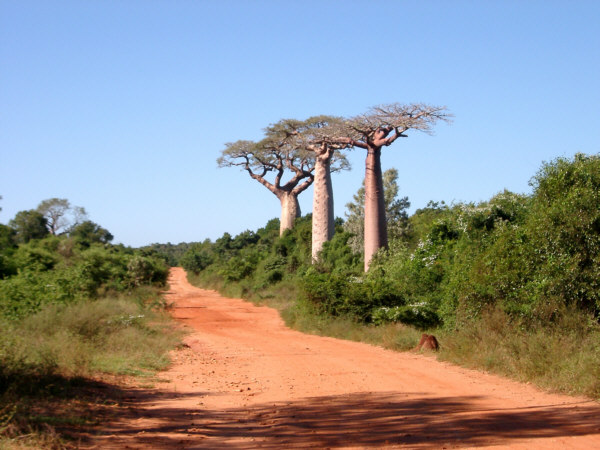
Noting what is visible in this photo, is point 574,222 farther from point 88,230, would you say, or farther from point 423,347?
point 88,230

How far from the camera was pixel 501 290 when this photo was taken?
1007 centimetres

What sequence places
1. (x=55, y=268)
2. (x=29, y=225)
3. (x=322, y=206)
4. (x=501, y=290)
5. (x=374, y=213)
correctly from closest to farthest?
(x=501, y=290) → (x=55, y=268) → (x=374, y=213) → (x=322, y=206) → (x=29, y=225)

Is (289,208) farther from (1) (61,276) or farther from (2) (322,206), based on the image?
(1) (61,276)

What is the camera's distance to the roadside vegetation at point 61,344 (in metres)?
5.68

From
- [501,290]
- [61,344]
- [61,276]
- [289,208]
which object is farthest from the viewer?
[289,208]

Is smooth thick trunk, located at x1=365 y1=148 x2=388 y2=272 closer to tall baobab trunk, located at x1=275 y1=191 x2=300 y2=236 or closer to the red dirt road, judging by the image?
the red dirt road

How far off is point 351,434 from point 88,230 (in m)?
29.4

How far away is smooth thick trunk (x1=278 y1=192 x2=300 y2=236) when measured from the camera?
31453 millimetres

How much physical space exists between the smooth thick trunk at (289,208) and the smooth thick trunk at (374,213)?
13723 mm

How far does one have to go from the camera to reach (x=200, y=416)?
6422mm

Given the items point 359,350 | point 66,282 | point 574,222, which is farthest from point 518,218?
point 66,282

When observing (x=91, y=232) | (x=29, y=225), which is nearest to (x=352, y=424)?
(x=29, y=225)

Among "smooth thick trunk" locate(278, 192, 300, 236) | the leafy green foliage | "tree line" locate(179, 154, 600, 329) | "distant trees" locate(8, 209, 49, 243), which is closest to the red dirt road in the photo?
"tree line" locate(179, 154, 600, 329)

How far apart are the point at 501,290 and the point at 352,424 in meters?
5.06
